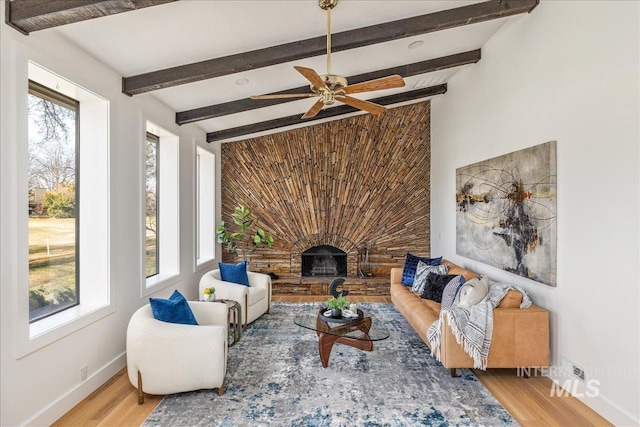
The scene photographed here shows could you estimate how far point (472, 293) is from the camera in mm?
3293

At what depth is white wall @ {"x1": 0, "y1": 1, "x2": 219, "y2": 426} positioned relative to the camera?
2.12m

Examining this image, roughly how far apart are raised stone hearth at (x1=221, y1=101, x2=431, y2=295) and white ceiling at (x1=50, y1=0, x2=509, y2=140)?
2.15 m

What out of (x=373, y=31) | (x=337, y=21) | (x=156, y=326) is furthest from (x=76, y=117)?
(x=373, y=31)

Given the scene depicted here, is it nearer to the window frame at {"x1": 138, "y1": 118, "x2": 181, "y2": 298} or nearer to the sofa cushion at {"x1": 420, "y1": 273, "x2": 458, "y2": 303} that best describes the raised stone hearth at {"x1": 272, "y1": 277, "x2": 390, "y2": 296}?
the sofa cushion at {"x1": 420, "y1": 273, "x2": 458, "y2": 303}

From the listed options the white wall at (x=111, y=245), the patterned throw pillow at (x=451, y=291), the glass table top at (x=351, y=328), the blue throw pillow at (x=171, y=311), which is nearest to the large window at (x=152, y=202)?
the white wall at (x=111, y=245)

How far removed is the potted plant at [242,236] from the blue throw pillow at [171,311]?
10.1 ft

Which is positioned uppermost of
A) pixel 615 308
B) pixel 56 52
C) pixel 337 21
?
pixel 337 21

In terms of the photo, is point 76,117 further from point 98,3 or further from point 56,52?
point 98,3

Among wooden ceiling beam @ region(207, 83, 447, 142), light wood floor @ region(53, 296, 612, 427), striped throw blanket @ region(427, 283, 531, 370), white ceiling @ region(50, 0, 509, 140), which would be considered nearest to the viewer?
light wood floor @ region(53, 296, 612, 427)

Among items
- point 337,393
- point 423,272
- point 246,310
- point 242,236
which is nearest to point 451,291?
point 423,272

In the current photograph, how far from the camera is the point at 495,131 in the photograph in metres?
4.08

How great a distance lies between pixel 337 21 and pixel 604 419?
3.83 m

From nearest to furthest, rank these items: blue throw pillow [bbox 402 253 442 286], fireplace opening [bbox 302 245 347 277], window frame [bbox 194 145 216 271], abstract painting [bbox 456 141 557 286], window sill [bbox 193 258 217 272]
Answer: abstract painting [bbox 456 141 557 286] → blue throw pillow [bbox 402 253 442 286] → window sill [bbox 193 258 217 272] → window frame [bbox 194 145 216 271] → fireplace opening [bbox 302 245 347 277]

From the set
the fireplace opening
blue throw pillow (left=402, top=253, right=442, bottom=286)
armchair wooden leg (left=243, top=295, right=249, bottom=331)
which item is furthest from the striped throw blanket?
the fireplace opening
